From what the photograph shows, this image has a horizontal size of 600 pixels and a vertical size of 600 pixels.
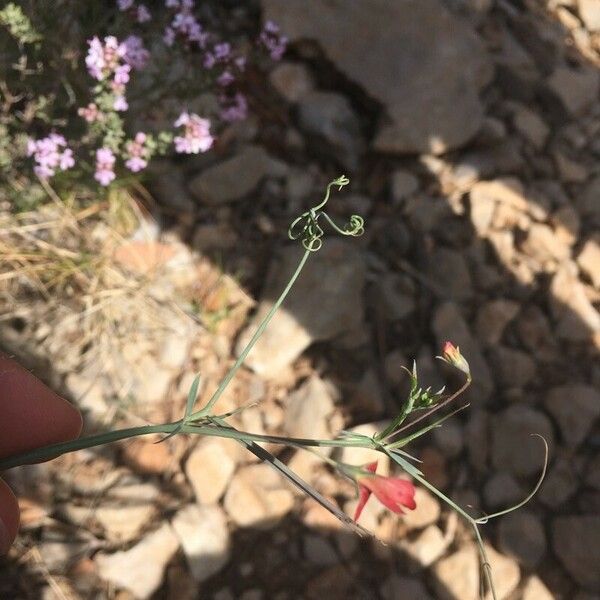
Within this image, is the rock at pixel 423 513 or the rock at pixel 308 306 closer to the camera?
the rock at pixel 423 513

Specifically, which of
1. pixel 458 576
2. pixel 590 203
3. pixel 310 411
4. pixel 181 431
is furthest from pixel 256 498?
pixel 590 203

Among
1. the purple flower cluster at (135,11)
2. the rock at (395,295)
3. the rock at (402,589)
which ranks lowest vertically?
the rock at (402,589)

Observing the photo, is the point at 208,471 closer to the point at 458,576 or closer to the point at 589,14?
the point at 458,576

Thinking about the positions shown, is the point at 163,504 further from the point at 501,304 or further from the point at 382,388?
the point at 501,304

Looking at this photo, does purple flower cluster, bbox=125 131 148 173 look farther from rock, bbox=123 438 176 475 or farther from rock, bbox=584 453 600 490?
rock, bbox=584 453 600 490

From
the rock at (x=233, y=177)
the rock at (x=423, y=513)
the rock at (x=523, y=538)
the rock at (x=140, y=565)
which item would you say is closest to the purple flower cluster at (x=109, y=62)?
the rock at (x=233, y=177)

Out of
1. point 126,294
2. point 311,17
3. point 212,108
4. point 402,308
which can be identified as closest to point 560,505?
point 402,308

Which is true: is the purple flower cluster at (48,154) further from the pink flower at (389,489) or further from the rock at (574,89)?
the rock at (574,89)
